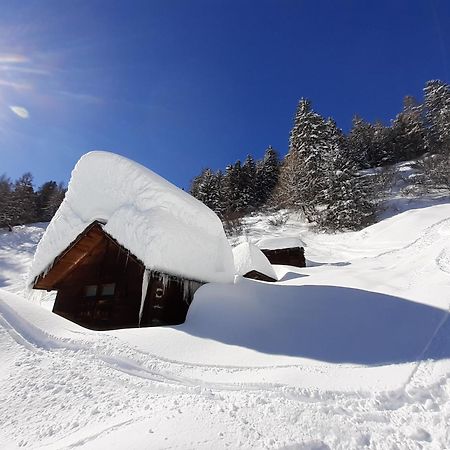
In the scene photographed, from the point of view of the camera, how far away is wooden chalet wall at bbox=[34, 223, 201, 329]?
7.86m

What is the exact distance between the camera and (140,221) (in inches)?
292

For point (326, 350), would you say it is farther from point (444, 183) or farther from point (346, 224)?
point (444, 183)

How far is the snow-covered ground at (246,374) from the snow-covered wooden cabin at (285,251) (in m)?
13.5

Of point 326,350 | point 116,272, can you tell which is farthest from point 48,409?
point 116,272

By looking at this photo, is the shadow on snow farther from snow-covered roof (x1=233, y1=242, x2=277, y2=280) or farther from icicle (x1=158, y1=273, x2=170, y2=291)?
snow-covered roof (x1=233, y1=242, x2=277, y2=280)

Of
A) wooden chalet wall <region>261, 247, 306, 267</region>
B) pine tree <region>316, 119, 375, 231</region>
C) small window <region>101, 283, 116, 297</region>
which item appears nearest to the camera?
small window <region>101, 283, 116, 297</region>

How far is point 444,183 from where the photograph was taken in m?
32.1

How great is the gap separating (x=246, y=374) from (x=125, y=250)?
416 centimetres

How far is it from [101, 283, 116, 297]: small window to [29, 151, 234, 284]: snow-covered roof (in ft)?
5.02

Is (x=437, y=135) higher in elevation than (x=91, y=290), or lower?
higher

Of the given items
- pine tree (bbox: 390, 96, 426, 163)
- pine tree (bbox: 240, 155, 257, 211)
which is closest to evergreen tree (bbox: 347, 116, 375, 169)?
pine tree (bbox: 390, 96, 426, 163)

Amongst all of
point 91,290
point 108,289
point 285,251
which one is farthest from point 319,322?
point 285,251

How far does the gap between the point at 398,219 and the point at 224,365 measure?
2419cm

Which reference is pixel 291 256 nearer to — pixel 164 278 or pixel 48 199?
pixel 164 278
